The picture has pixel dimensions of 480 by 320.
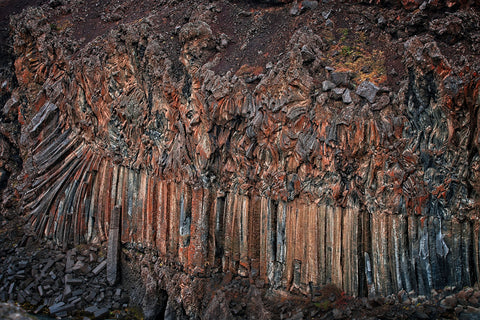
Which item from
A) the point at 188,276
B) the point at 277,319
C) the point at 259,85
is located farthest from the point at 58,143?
the point at 277,319

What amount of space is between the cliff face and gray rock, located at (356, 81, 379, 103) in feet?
0.15

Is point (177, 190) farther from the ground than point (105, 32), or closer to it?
closer to it

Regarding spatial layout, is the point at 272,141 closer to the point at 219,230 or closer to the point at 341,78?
the point at 341,78

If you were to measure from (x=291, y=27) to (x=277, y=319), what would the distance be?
10673 mm

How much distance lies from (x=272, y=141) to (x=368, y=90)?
11.6 ft

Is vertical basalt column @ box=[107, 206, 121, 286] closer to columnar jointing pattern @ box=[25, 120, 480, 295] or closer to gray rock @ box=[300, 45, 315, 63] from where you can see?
columnar jointing pattern @ box=[25, 120, 480, 295]

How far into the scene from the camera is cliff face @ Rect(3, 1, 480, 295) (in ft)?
43.6

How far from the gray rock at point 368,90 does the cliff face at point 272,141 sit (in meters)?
0.04

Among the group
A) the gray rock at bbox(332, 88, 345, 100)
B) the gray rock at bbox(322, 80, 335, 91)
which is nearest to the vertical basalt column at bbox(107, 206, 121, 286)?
the gray rock at bbox(322, 80, 335, 91)

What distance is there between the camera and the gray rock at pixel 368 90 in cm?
1426

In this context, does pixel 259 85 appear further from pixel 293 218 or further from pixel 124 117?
pixel 124 117

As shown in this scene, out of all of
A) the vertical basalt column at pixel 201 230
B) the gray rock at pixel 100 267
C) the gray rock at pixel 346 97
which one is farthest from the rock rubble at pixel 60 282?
A: the gray rock at pixel 346 97

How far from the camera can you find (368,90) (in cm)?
1440

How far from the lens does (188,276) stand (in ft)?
56.5
